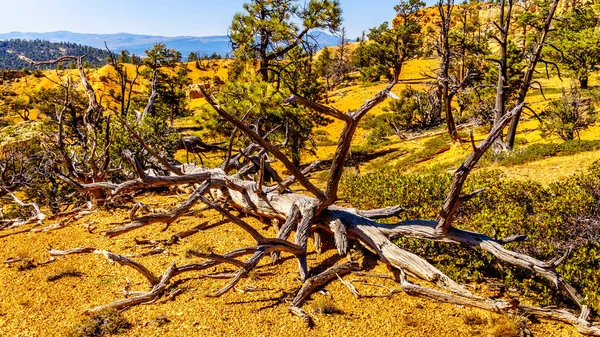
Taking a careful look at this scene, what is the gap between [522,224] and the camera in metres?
6.14

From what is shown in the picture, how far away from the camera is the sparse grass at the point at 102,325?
14.8ft

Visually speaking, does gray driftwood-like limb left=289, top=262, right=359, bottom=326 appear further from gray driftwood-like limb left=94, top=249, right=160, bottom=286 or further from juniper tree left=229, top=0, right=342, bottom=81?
juniper tree left=229, top=0, right=342, bottom=81

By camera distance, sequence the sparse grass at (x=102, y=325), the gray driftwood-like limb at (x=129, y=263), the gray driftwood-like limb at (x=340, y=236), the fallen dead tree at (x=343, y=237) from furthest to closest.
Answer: the gray driftwood-like limb at (x=340, y=236)
the gray driftwood-like limb at (x=129, y=263)
the fallen dead tree at (x=343, y=237)
the sparse grass at (x=102, y=325)

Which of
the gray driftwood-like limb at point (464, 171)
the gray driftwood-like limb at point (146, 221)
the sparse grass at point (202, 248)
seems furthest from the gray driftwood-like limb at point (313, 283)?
the sparse grass at point (202, 248)

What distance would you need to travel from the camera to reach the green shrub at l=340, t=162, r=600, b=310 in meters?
5.09

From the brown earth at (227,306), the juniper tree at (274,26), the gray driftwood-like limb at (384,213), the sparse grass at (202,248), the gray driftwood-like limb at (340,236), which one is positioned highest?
the juniper tree at (274,26)

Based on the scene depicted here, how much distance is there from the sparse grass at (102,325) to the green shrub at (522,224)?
14.2ft

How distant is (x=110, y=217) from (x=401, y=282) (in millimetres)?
6927

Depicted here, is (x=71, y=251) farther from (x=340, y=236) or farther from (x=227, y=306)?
(x=340, y=236)

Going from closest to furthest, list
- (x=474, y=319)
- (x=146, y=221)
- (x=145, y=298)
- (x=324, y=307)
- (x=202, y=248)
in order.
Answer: (x=474, y=319) → (x=146, y=221) → (x=324, y=307) → (x=145, y=298) → (x=202, y=248)

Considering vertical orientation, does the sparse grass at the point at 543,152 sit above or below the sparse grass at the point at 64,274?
above

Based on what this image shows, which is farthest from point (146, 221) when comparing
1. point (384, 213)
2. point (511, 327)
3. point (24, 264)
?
point (511, 327)

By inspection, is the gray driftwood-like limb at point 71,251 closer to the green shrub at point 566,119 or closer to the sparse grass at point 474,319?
the sparse grass at point 474,319

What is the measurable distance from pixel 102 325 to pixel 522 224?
634cm
